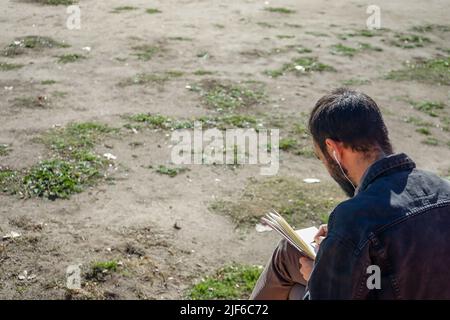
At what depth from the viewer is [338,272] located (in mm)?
2314

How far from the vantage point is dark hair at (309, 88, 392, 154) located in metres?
2.63

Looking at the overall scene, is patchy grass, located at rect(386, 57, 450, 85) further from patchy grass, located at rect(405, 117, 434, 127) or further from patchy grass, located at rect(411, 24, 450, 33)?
patchy grass, located at rect(411, 24, 450, 33)

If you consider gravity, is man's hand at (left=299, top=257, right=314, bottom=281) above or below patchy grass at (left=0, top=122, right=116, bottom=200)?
above

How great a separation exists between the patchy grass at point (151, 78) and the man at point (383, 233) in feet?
18.3

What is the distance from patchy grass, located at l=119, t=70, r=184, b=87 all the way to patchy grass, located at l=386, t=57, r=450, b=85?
311 cm

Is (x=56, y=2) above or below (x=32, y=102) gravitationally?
above

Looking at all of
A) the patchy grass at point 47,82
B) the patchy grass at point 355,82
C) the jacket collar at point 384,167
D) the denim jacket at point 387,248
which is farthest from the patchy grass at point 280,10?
the denim jacket at point 387,248

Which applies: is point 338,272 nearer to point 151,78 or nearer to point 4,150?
point 4,150

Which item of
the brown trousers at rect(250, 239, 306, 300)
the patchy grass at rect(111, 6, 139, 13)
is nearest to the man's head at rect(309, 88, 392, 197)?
the brown trousers at rect(250, 239, 306, 300)

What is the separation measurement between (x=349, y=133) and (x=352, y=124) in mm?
42

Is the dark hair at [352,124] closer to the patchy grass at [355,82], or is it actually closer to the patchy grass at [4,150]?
the patchy grass at [4,150]

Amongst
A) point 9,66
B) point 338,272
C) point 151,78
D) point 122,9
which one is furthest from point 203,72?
point 338,272

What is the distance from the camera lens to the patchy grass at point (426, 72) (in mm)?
9141
